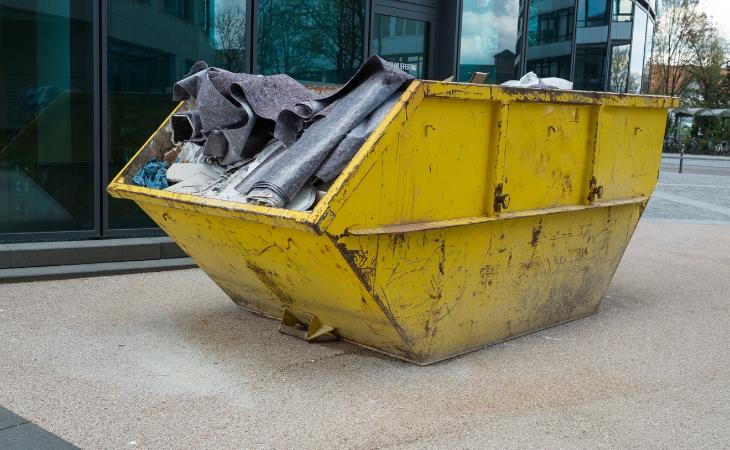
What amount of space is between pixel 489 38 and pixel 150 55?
5.27 meters

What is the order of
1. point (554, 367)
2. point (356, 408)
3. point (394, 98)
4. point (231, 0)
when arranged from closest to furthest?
1. point (356, 408)
2. point (394, 98)
3. point (554, 367)
4. point (231, 0)

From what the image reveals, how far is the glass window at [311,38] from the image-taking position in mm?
8688

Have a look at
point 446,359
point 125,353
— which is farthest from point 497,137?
point 125,353

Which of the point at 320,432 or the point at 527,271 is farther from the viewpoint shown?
the point at 527,271

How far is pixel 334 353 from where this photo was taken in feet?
15.9

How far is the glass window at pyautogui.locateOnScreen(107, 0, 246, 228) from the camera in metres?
7.62

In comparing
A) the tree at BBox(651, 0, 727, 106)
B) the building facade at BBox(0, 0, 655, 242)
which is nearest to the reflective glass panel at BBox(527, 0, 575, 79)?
the building facade at BBox(0, 0, 655, 242)

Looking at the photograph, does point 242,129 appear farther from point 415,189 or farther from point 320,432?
point 320,432

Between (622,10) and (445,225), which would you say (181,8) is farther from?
(622,10)

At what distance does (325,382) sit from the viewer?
14.4ft

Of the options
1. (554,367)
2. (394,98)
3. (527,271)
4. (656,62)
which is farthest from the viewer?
(656,62)

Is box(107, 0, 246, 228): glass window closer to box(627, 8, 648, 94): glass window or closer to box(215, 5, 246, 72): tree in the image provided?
box(215, 5, 246, 72): tree

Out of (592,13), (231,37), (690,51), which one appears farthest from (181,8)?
(690,51)

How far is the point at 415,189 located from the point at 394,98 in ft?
1.98
